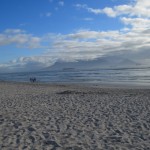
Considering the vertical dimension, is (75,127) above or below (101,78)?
below

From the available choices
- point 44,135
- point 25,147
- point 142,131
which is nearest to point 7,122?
point 44,135

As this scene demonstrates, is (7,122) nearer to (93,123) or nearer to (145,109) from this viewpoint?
(93,123)

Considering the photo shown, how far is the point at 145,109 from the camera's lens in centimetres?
1334

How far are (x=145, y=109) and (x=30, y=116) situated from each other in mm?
5005

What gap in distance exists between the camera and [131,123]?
1038 centimetres

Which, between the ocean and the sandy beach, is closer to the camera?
the sandy beach

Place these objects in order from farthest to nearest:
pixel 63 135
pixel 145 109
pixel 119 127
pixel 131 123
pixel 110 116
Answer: pixel 145 109
pixel 110 116
pixel 131 123
pixel 119 127
pixel 63 135

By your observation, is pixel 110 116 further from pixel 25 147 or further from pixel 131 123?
pixel 25 147

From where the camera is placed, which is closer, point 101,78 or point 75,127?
point 75,127

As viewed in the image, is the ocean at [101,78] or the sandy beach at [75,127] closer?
the sandy beach at [75,127]

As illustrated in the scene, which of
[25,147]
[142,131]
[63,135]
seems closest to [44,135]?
[63,135]

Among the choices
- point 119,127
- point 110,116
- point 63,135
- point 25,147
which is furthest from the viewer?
point 110,116

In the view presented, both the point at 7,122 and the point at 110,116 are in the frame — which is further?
the point at 110,116

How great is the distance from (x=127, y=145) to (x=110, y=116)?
398 centimetres
